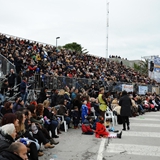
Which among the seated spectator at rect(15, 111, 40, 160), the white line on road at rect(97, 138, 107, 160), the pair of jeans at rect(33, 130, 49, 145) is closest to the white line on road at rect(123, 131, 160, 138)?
the white line on road at rect(97, 138, 107, 160)

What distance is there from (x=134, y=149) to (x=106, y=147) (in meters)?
0.82

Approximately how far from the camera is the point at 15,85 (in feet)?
42.9

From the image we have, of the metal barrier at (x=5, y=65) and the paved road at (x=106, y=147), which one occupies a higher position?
the metal barrier at (x=5, y=65)

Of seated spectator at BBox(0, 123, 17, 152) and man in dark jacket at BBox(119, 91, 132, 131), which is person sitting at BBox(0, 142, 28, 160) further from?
man in dark jacket at BBox(119, 91, 132, 131)

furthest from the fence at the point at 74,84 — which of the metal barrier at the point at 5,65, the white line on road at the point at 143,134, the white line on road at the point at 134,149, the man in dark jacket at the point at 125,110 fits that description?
the white line on road at the point at 134,149

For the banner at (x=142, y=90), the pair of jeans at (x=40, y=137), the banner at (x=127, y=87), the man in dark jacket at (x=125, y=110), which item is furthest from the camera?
the banner at (x=142, y=90)

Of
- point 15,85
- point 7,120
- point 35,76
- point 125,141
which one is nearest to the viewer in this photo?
point 7,120

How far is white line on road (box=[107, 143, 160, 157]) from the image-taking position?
282 inches

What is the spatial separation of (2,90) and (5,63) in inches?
135

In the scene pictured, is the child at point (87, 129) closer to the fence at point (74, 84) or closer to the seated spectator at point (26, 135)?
the seated spectator at point (26, 135)

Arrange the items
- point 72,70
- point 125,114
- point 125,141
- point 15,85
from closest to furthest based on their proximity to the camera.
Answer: point 125,141
point 125,114
point 15,85
point 72,70

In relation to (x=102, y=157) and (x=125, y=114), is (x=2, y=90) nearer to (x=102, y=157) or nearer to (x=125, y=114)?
(x=125, y=114)

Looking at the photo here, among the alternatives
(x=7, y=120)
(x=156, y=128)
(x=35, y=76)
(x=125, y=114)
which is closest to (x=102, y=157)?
(x=7, y=120)

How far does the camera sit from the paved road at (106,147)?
22.0 ft
